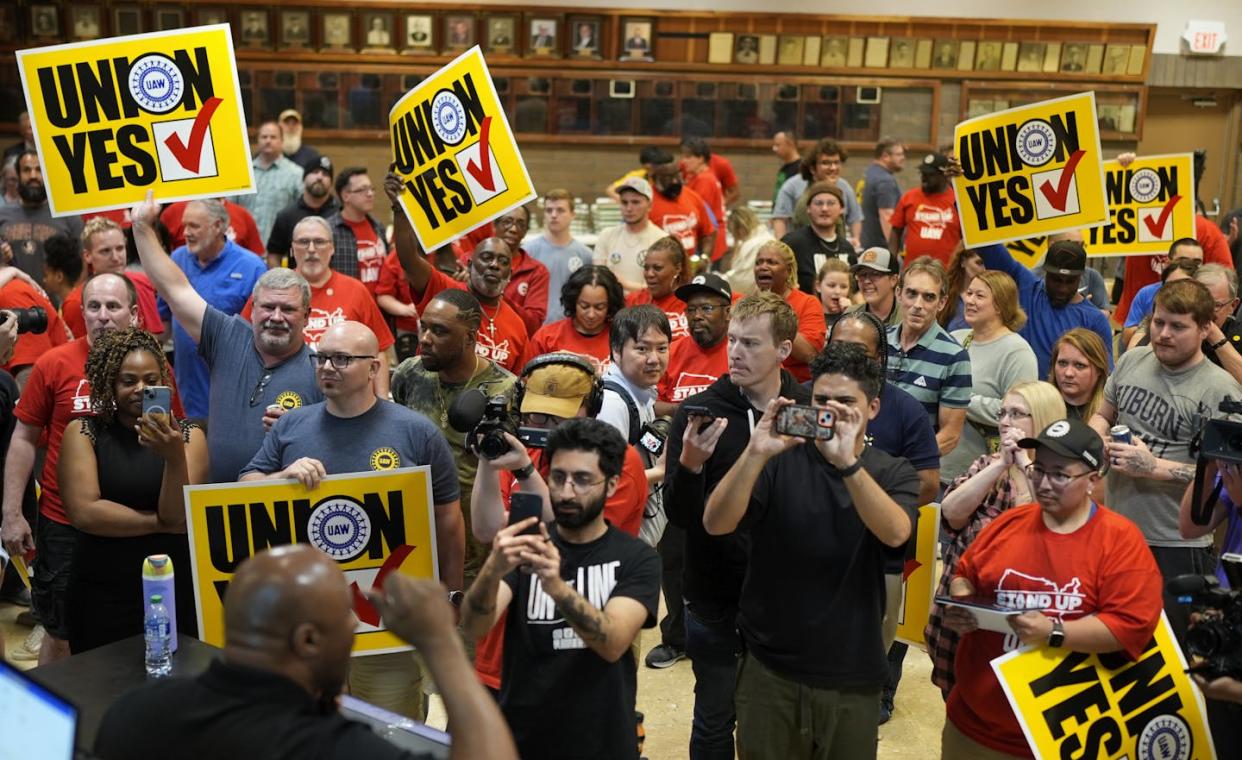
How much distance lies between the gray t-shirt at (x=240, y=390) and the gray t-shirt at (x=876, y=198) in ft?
29.0

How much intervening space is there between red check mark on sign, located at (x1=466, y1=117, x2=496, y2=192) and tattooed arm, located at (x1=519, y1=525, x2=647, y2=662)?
3638 millimetres

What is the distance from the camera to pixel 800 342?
639cm

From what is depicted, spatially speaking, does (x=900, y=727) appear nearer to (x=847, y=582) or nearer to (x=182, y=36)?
(x=847, y=582)

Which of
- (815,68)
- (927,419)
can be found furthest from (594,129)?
(927,419)

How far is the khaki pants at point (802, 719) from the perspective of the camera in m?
3.87

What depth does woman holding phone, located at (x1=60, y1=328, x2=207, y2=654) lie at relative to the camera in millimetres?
4512

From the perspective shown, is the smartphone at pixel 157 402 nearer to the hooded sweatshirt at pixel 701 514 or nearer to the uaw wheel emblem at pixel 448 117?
the hooded sweatshirt at pixel 701 514

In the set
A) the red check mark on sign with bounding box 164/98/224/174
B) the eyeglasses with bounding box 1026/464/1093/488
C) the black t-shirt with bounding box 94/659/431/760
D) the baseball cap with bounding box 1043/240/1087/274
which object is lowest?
the baseball cap with bounding box 1043/240/1087/274

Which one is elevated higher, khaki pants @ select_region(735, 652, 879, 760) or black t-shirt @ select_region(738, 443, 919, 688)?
black t-shirt @ select_region(738, 443, 919, 688)

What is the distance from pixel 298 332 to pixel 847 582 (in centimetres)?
245

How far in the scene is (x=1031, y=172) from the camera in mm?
7328

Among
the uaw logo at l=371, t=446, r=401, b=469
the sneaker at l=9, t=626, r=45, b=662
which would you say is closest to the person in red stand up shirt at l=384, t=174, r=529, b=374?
the uaw logo at l=371, t=446, r=401, b=469

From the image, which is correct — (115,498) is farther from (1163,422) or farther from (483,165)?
(1163,422)

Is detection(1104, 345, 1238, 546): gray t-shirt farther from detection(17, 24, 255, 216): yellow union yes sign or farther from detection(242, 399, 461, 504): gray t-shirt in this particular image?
detection(17, 24, 255, 216): yellow union yes sign
